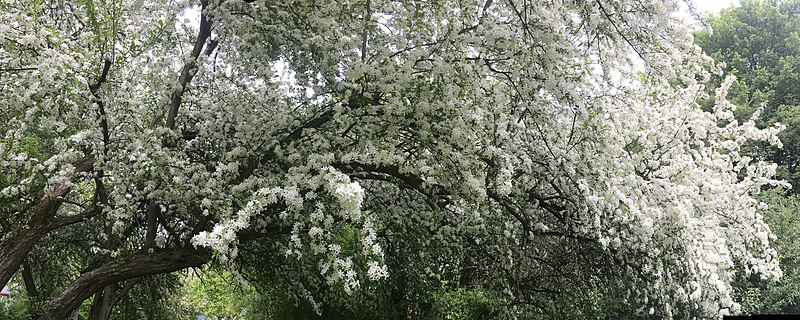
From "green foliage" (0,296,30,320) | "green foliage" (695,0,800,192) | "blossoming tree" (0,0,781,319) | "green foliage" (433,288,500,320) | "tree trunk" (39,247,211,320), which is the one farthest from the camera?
"green foliage" (695,0,800,192)

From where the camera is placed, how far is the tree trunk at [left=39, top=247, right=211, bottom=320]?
555 centimetres

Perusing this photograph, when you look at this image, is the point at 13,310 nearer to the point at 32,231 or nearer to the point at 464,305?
the point at 32,231

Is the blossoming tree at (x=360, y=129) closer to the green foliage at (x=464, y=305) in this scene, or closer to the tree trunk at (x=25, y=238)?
the tree trunk at (x=25, y=238)

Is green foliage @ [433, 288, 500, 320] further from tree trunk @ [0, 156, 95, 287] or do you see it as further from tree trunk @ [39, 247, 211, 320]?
tree trunk @ [0, 156, 95, 287]

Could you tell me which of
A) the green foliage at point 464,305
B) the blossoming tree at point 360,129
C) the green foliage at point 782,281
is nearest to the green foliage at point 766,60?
the green foliage at point 782,281

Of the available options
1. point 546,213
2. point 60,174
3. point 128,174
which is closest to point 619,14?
point 546,213

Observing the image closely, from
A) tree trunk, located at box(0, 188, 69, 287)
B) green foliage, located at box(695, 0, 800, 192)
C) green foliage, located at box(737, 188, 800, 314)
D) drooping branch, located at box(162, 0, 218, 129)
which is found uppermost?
green foliage, located at box(695, 0, 800, 192)

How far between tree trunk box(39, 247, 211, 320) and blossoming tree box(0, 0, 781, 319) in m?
0.02

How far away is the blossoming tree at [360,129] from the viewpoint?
5.05 meters

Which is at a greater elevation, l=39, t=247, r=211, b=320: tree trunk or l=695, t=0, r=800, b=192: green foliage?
l=695, t=0, r=800, b=192: green foliage

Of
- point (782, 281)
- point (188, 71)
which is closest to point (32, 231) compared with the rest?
point (188, 71)

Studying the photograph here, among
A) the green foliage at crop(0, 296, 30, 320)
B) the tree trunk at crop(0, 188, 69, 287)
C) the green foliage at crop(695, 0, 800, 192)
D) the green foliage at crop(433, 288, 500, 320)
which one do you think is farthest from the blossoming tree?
the green foliage at crop(695, 0, 800, 192)

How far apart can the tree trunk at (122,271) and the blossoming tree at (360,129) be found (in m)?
0.02

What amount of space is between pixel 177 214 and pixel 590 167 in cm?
360
